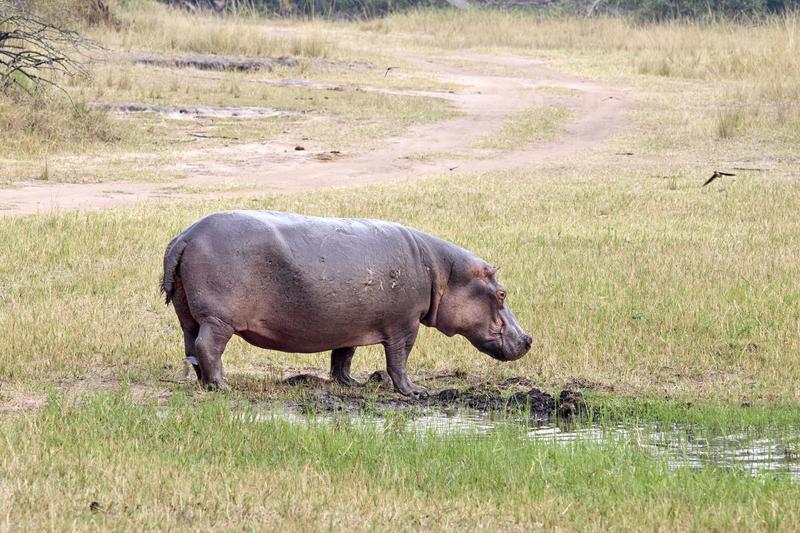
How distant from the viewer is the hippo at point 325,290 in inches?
269

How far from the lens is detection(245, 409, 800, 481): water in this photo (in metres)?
6.10

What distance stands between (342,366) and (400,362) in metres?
0.43

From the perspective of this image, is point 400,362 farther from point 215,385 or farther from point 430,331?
point 430,331

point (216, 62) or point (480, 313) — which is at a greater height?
point (480, 313)

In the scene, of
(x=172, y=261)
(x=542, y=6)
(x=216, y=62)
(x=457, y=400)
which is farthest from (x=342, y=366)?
(x=542, y=6)

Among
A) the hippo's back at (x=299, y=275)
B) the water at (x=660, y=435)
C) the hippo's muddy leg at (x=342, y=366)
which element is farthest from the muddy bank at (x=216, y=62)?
the water at (x=660, y=435)

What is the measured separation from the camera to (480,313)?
768 centimetres

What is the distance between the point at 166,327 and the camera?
912cm

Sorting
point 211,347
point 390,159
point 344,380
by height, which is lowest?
point 390,159

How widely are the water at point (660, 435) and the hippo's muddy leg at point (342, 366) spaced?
2.77 feet

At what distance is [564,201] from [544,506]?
33.3 feet

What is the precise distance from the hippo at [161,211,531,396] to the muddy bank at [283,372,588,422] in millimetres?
186

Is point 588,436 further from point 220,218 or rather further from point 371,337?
point 220,218

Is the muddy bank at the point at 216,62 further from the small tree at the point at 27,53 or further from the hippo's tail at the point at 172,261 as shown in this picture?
the hippo's tail at the point at 172,261
